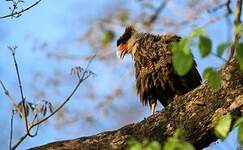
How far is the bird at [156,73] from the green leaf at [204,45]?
10.2 feet

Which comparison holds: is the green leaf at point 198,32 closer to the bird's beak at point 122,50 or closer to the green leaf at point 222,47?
the green leaf at point 222,47

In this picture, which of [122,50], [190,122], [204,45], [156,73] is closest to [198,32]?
[204,45]

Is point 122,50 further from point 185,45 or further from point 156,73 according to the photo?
point 185,45

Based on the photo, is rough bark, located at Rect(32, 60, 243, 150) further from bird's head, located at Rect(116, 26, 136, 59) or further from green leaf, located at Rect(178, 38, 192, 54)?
bird's head, located at Rect(116, 26, 136, 59)

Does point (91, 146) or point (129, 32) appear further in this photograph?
point (129, 32)

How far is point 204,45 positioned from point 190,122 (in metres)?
1.36

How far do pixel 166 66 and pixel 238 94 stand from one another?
6.19 ft

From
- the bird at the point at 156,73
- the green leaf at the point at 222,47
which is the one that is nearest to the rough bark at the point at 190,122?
the green leaf at the point at 222,47

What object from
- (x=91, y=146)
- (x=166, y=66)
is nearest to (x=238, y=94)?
(x=91, y=146)

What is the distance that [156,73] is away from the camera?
4.91 meters

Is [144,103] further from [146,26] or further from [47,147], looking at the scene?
[146,26]

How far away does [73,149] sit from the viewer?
9.41ft

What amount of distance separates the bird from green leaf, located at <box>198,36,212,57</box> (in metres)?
3.12

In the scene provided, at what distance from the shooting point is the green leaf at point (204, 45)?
1662mm
